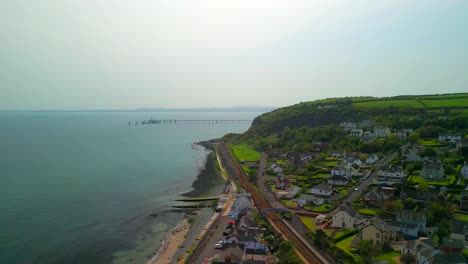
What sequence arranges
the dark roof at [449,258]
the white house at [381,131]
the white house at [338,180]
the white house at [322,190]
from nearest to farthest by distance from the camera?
the dark roof at [449,258] < the white house at [322,190] < the white house at [338,180] < the white house at [381,131]

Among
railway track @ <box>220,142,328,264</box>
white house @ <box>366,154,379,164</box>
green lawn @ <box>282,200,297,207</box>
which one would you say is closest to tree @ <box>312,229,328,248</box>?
railway track @ <box>220,142,328,264</box>

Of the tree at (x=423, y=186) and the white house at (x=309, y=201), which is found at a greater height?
the tree at (x=423, y=186)

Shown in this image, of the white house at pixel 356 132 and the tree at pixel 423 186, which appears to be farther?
→ the white house at pixel 356 132

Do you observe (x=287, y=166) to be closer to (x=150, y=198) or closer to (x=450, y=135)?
(x=150, y=198)

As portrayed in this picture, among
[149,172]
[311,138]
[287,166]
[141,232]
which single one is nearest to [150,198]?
[141,232]

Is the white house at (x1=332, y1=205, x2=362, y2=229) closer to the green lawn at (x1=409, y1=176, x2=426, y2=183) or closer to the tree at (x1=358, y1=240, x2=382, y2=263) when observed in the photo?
the tree at (x1=358, y1=240, x2=382, y2=263)

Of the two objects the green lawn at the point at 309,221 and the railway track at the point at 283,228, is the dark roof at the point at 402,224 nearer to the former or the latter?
the green lawn at the point at 309,221

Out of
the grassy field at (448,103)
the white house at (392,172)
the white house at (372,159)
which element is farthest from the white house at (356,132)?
the white house at (392,172)

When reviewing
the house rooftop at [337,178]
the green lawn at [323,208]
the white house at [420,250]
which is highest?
the house rooftop at [337,178]
